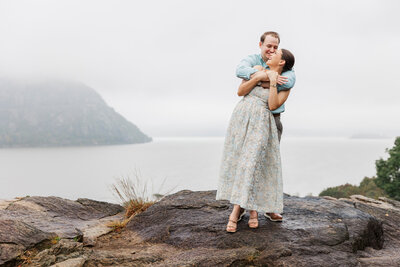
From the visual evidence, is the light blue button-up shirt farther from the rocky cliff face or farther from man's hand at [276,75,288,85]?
the rocky cliff face

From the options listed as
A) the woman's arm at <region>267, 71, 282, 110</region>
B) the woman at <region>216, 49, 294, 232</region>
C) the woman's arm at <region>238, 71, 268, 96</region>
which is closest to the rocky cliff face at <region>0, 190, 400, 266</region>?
the woman at <region>216, 49, 294, 232</region>

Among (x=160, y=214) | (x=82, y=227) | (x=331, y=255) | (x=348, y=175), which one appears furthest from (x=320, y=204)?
(x=348, y=175)

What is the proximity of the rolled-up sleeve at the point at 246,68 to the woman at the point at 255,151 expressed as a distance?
8cm

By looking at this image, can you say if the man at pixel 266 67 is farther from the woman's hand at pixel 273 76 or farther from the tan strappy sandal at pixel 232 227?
the tan strappy sandal at pixel 232 227

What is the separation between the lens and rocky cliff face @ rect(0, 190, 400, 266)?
377 cm

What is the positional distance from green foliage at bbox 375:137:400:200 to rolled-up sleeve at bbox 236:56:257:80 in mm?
23502

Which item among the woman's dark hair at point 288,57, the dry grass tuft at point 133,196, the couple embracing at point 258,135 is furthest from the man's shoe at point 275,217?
the dry grass tuft at point 133,196

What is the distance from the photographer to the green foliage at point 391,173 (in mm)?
23688

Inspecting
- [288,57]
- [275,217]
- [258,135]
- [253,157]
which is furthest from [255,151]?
[288,57]

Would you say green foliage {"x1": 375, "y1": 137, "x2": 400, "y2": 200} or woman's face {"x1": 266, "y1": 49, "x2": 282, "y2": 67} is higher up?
woman's face {"x1": 266, "y1": 49, "x2": 282, "y2": 67}

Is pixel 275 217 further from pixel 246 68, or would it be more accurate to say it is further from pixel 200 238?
pixel 246 68

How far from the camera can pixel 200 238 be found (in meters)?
4.36

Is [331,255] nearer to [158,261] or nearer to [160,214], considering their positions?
[158,261]

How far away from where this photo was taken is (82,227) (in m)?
5.37
